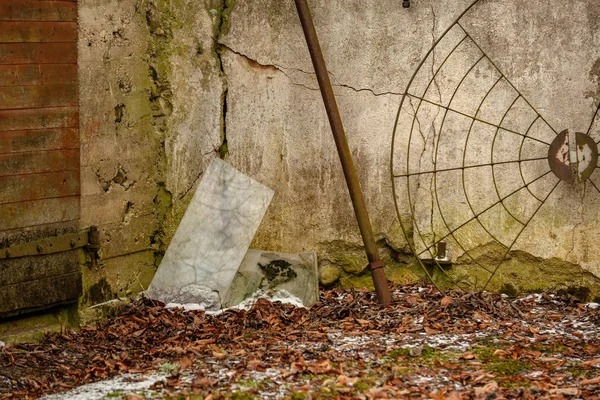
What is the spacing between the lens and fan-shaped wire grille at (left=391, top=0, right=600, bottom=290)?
16.6 ft

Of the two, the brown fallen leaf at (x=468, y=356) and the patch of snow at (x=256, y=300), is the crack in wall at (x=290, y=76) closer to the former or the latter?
the patch of snow at (x=256, y=300)

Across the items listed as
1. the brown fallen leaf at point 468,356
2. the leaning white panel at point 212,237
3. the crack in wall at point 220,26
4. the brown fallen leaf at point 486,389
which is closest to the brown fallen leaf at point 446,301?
the brown fallen leaf at point 468,356

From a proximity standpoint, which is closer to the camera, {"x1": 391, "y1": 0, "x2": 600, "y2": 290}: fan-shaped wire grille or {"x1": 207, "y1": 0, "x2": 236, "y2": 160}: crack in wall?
{"x1": 391, "y1": 0, "x2": 600, "y2": 290}: fan-shaped wire grille

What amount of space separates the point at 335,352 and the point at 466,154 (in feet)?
5.41

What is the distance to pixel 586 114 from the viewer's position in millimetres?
4926

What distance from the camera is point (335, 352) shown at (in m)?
4.15

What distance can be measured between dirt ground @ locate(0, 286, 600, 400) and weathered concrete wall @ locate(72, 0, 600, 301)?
388mm

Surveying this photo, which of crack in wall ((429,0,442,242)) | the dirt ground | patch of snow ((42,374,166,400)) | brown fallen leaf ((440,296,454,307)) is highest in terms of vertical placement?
crack in wall ((429,0,442,242))

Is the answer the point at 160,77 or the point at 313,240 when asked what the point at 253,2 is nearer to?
the point at 160,77

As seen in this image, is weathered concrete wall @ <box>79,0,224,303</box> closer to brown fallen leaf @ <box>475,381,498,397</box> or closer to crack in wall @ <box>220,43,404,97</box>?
crack in wall @ <box>220,43,404,97</box>

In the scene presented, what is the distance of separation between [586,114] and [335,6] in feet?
5.30

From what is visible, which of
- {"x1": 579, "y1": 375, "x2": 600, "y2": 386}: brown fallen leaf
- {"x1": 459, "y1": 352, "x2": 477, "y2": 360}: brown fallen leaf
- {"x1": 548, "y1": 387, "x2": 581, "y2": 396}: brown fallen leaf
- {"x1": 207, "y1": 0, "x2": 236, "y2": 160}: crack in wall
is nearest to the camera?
{"x1": 548, "y1": 387, "x2": 581, "y2": 396}: brown fallen leaf

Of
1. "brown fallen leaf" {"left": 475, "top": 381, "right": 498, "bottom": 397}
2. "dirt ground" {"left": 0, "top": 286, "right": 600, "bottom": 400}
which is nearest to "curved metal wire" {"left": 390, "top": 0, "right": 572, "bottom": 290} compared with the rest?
"dirt ground" {"left": 0, "top": 286, "right": 600, "bottom": 400}

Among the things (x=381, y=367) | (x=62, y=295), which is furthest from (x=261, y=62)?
(x=381, y=367)
